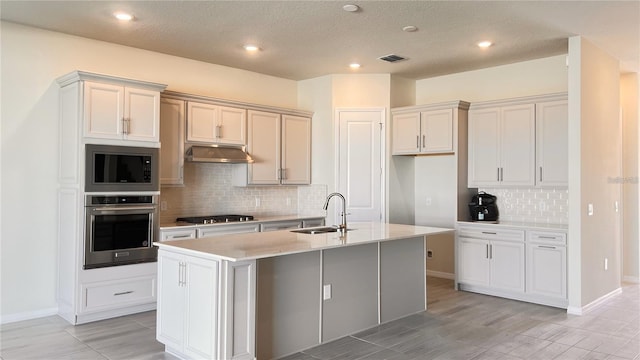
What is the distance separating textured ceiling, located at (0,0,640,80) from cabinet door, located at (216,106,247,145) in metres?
0.66

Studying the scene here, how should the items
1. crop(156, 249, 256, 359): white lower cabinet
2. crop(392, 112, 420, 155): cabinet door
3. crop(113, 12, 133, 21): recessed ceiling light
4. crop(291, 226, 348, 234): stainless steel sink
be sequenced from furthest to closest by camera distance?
1. crop(392, 112, 420, 155): cabinet door
2. crop(291, 226, 348, 234): stainless steel sink
3. crop(113, 12, 133, 21): recessed ceiling light
4. crop(156, 249, 256, 359): white lower cabinet

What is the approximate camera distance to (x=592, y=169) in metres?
5.21

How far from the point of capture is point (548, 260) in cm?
525

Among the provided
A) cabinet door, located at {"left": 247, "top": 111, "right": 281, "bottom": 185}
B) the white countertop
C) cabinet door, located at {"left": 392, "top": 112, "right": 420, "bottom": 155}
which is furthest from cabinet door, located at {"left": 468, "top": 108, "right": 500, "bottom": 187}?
cabinet door, located at {"left": 247, "top": 111, "right": 281, "bottom": 185}

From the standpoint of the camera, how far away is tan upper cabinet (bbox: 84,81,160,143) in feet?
14.9

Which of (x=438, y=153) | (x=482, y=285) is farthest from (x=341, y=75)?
(x=482, y=285)

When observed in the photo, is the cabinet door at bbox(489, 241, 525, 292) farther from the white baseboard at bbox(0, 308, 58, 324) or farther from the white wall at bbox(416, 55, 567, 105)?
the white baseboard at bbox(0, 308, 58, 324)

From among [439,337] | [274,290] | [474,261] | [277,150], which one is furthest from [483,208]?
[274,290]

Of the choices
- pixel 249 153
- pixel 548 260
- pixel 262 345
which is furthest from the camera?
pixel 249 153

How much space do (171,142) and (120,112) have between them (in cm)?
81

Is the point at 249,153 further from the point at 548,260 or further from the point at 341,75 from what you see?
the point at 548,260

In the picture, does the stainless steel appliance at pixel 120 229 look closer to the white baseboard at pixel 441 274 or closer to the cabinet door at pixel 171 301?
the cabinet door at pixel 171 301

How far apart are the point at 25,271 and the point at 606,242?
249 inches

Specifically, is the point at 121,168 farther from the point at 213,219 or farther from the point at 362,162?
the point at 362,162
